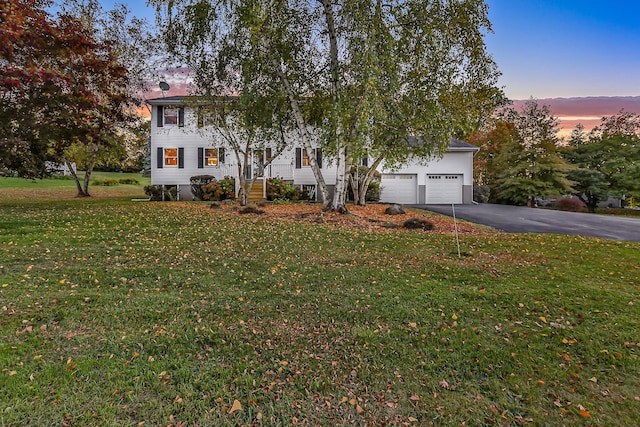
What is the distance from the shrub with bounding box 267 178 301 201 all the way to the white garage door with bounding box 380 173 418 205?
5451 millimetres

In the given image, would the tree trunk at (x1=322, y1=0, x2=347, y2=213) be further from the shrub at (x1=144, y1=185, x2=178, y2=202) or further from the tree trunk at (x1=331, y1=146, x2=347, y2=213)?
the shrub at (x1=144, y1=185, x2=178, y2=202)

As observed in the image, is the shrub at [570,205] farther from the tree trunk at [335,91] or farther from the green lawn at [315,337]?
the green lawn at [315,337]

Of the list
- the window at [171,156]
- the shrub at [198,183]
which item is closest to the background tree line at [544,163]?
the shrub at [198,183]

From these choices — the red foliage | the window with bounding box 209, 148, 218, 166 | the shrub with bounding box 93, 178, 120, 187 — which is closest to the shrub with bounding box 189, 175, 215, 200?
the window with bounding box 209, 148, 218, 166

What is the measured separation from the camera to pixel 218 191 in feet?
57.5

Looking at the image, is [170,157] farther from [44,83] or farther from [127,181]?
[127,181]

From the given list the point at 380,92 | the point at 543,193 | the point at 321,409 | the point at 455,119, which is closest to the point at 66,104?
the point at 380,92

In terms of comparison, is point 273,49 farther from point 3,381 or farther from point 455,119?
point 3,381

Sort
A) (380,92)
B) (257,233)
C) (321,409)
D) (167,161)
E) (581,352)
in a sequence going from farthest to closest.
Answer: (167,161) < (380,92) < (257,233) < (581,352) < (321,409)

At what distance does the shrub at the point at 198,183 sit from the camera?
18172 millimetres

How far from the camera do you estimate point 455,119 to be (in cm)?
969

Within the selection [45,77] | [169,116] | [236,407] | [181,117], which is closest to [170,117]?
[169,116]

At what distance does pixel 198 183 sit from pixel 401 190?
1165 cm

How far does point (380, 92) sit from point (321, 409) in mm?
8359
